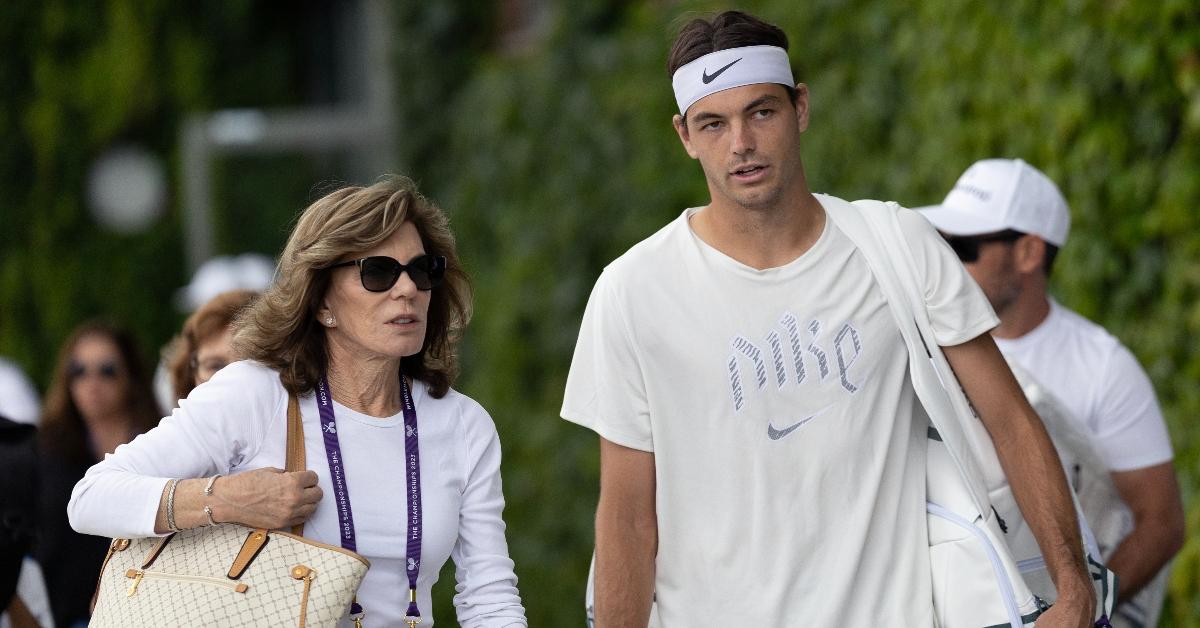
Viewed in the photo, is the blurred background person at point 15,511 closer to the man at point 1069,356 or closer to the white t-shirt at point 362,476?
the white t-shirt at point 362,476

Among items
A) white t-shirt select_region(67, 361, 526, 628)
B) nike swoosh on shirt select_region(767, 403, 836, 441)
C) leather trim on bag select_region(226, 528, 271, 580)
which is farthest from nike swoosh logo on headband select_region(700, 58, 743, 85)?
leather trim on bag select_region(226, 528, 271, 580)

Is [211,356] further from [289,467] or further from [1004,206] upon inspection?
[1004,206]

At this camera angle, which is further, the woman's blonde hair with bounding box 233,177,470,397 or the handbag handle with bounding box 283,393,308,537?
the woman's blonde hair with bounding box 233,177,470,397

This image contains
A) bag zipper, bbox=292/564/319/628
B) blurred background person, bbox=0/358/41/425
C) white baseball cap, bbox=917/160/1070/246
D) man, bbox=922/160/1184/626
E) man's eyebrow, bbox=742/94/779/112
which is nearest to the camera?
bag zipper, bbox=292/564/319/628

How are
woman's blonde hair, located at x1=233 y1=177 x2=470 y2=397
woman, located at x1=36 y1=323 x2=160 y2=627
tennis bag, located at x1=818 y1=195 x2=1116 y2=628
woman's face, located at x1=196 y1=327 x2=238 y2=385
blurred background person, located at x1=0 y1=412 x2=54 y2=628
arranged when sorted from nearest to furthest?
woman's blonde hair, located at x1=233 y1=177 x2=470 y2=397, tennis bag, located at x1=818 y1=195 x2=1116 y2=628, blurred background person, located at x1=0 y1=412 x2=54 y2=628, woman's face, located at x1=196 y1=327 x2=238 y2=385, woman, located at x1=36 y1=323 x2=160 y2=627

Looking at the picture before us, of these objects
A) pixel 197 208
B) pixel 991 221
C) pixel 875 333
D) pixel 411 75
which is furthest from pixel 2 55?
pixel 875 333

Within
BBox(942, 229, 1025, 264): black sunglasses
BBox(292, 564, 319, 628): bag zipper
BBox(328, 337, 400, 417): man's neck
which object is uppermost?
BBox(942, 229, 1025, 264): black sunglasses

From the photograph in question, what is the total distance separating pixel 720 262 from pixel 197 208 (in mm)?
10315

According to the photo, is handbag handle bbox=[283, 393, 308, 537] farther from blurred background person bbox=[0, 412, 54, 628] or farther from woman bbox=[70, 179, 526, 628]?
blurred background person bbox=[0, 412, 54, 628]

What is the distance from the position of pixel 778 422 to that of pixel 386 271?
917mm

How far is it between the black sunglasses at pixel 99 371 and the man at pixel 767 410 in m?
3.26

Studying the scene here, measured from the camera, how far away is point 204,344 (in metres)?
5.04

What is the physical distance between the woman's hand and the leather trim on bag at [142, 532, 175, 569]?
0.46ft

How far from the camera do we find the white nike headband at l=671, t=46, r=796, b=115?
381cm
